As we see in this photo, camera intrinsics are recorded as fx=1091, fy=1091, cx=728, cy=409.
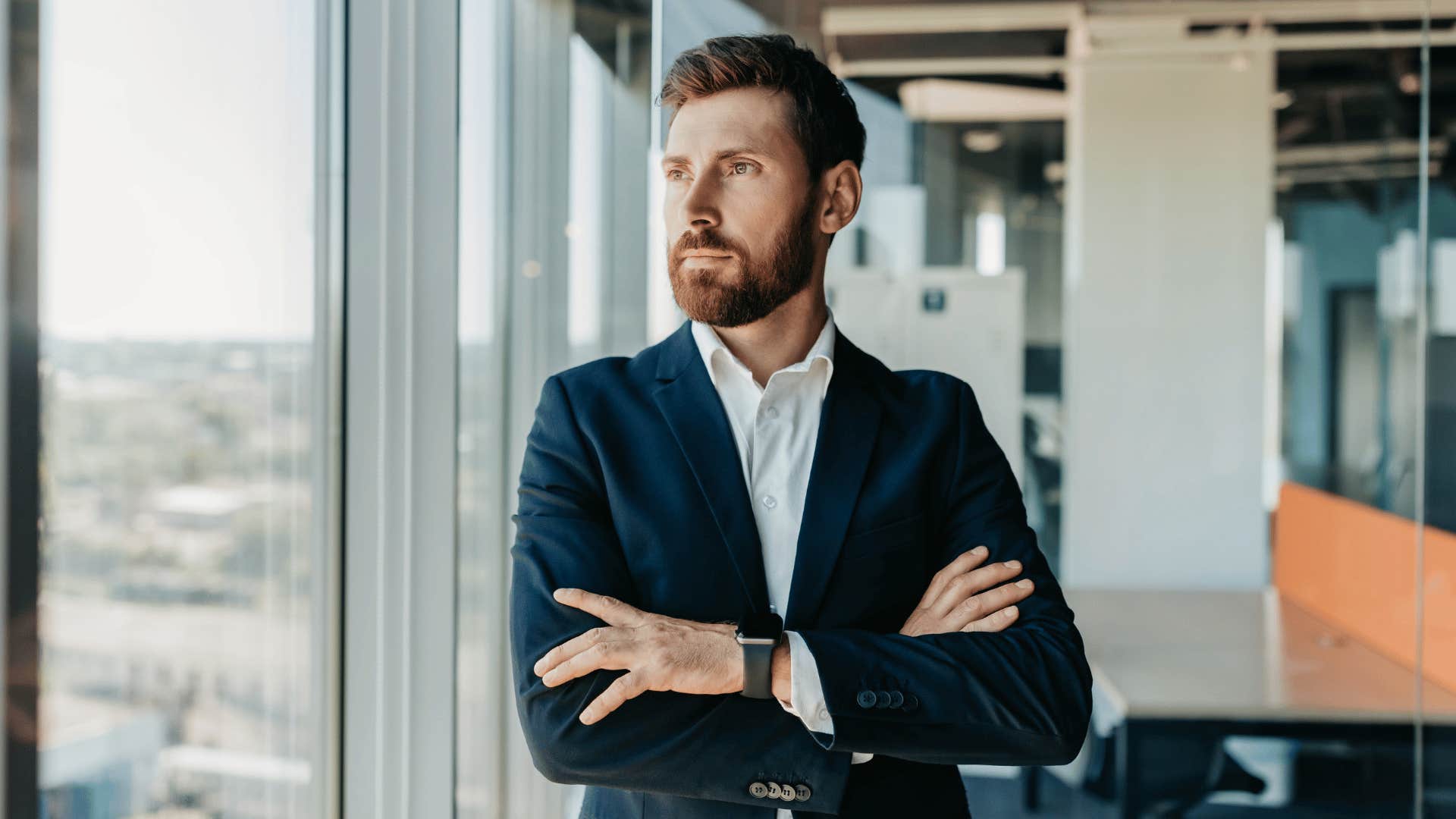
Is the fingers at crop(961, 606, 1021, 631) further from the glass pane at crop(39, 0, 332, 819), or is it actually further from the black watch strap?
the glass pane at crop(39, 0, 332, 819)

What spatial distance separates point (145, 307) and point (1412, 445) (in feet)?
12.4

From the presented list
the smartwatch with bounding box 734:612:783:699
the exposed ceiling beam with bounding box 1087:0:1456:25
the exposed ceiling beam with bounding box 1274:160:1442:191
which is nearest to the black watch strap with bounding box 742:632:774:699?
the smartwatch with bounding box 734:612:783:699

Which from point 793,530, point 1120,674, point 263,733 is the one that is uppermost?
point 793,530

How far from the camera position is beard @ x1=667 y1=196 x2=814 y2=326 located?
62.3 inches

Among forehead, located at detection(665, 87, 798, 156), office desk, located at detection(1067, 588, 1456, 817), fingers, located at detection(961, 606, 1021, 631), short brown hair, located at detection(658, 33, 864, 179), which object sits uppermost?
short brown hair, located at detection(658, 33, 864, 179)

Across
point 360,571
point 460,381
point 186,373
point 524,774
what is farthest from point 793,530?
point 524,774

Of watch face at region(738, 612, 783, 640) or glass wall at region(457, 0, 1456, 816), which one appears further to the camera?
glass wall at region(457, 0, 1456, 816)

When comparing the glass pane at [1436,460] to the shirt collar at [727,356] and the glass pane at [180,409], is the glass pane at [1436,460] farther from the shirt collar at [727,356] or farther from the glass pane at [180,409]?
the glass pane at [180,409]

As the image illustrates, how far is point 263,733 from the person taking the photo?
5.74ft

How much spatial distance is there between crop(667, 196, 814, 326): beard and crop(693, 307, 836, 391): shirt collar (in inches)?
0.9

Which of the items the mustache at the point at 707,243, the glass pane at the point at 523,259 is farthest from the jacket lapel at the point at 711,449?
the glass pane at the point at 523,259

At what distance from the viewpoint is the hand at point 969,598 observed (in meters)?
1.46

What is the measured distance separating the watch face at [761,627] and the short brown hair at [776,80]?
666 mm

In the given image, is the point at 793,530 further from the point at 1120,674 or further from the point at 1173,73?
the point at 1173,73
